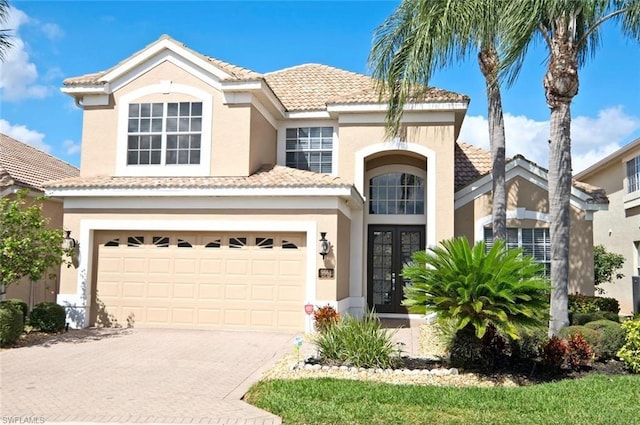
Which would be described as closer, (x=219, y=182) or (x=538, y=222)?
(x=219, y=182)

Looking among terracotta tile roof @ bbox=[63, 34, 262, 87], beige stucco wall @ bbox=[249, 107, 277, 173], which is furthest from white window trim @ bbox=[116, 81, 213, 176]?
beige stucco wall @ bbox=[249, 107, 277, 173]

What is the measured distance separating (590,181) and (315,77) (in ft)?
52.8

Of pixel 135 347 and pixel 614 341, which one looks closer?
pixel 614 341

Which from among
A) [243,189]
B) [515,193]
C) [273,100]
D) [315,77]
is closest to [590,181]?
[515,193]

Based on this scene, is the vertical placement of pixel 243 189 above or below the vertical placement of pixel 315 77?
below

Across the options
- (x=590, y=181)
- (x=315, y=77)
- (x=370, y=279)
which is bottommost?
(x=370, y=279)

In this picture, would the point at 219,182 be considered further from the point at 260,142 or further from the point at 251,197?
the point at 260,142

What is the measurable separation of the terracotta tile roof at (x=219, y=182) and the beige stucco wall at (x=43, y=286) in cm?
190

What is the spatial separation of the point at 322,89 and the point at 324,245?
23.9ft

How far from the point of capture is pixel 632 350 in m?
9.80

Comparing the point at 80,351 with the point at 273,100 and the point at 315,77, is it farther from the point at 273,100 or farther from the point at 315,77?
the point at 315,77

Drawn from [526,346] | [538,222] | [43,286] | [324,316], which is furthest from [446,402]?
[43,286]

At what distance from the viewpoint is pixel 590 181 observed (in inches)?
1104

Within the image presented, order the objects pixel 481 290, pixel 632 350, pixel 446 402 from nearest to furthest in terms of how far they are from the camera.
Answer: pixel 446 402 < pixel 481 290 < pixel 632 350
